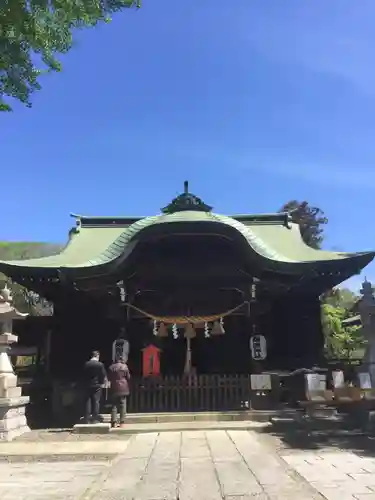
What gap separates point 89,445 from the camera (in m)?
9.45

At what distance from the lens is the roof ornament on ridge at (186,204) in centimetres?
1605

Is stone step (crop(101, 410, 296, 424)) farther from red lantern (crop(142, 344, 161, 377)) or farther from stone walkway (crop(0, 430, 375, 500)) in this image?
stone walkway (crop(0, 430, 375, 500))

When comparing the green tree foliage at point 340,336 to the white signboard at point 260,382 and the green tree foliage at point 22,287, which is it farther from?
the green tree foliage at point 22,287

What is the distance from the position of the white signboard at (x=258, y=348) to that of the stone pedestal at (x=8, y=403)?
643 cm

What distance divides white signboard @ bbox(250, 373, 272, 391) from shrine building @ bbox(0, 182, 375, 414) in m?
0.96

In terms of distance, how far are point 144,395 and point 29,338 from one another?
5.16 m

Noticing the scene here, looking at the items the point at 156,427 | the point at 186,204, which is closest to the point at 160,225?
the point at 186,204

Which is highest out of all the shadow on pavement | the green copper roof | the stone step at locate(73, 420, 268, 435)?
the green copper roof

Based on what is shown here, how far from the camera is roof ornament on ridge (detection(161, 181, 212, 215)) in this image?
52.6 feet

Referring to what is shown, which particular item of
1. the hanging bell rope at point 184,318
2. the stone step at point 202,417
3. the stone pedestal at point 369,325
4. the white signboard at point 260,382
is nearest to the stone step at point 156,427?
the stone step at point 202,417

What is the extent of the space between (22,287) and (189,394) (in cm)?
2341

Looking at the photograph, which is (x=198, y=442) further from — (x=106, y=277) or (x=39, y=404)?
(x=39, y=404)

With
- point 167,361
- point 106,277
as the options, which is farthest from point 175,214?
point 167,361

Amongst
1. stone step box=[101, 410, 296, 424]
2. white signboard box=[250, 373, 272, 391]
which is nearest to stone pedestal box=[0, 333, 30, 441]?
stone step box=[101, 410, 296, 424]
